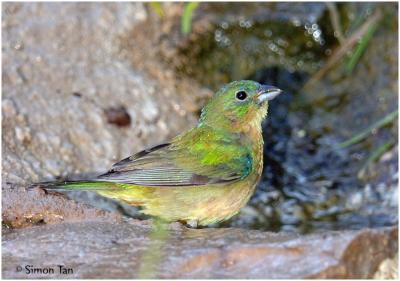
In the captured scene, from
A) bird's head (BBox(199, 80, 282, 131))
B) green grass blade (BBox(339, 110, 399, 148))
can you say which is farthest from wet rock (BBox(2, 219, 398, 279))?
green grass blade (BBox(339, 110, 399, 148))

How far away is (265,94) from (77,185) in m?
1.51

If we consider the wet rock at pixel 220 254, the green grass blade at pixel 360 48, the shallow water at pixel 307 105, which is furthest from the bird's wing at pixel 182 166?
the green grass blade at pixel 360 48

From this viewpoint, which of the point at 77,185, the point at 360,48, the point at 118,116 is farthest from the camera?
the point at 360,48

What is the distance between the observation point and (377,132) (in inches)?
298

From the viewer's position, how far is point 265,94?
17.7 ft

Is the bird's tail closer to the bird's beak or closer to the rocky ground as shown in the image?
the rocky ground

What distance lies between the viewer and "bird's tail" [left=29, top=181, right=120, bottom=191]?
4.47 meters

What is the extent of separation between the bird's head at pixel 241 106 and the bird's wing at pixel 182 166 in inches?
10.2

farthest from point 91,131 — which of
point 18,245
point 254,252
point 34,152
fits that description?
point 254,252

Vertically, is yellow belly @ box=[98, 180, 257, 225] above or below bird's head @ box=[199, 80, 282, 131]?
below

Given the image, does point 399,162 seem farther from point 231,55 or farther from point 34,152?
point 34,152

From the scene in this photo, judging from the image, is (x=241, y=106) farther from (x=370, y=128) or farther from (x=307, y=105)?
(x=307, y=105)

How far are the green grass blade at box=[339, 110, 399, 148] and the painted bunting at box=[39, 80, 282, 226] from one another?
193 cm

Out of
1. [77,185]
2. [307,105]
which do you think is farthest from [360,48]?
[77,185]
